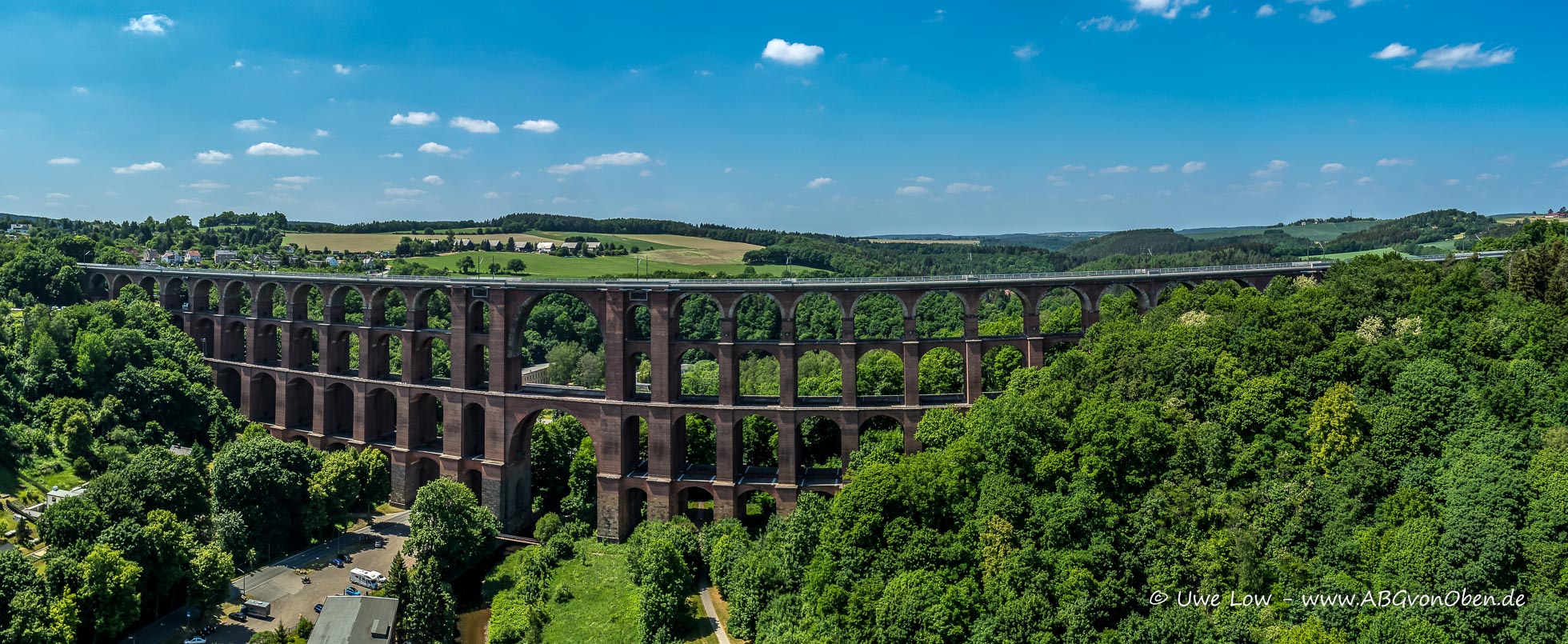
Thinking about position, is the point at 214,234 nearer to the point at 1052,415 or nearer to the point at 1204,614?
the point at 1052,415

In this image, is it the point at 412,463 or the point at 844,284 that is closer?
the point at 844,284

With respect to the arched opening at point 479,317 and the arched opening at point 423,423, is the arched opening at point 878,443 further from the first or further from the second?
the arched opening at point 423,423

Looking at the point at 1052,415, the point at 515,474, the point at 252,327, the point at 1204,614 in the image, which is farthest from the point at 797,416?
the point at 252,327

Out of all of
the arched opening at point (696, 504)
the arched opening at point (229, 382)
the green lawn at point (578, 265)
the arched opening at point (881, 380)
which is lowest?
the arched opening at point (696, 504)

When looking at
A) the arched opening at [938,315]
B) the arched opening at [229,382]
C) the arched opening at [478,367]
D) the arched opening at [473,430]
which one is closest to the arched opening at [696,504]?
the arched opening at [473,430]

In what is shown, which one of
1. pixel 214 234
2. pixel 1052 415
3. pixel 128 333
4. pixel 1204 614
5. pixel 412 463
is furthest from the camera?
pixel 214 234

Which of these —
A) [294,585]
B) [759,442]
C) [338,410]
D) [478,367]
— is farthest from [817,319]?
[294,585]
